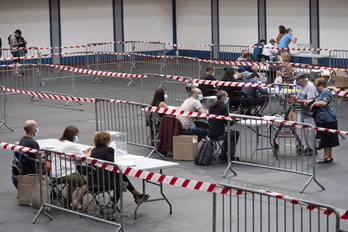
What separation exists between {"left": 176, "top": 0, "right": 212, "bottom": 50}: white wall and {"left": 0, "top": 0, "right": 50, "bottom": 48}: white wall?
678cm

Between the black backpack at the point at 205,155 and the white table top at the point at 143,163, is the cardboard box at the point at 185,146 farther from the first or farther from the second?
the white table top at the point at 143,163

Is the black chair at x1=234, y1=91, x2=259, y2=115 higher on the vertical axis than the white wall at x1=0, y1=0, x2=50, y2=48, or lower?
lower

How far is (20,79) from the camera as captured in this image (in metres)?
24.9

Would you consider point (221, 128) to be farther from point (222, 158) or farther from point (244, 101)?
point (244, 101)

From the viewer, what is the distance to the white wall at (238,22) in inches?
1199

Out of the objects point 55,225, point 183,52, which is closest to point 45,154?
point 55,225

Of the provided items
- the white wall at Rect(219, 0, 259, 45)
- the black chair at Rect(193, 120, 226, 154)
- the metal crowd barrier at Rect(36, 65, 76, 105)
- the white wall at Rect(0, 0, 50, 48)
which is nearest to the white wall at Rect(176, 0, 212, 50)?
the white wall at Rect(219, 0, 259, 45)

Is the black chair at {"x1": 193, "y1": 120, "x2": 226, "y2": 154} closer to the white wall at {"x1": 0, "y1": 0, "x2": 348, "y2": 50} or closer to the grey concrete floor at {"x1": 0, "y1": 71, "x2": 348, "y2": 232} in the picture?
the grey concrete floor at {"x1": 0, "y1": 71, "x2": 348, "y2": 232}

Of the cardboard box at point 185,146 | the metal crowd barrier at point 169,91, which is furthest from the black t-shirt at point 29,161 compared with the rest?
the metal crowd barrier at point 169,91

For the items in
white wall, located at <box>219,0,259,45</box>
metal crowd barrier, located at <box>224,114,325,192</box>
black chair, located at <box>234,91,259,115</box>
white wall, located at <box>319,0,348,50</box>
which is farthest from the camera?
white wall, located at <box>219,0,259,45</box>

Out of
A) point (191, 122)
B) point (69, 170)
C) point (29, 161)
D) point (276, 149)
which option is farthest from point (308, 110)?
point (29, 161)

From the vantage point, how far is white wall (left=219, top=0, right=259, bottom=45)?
3045 cm

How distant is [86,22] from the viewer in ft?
105

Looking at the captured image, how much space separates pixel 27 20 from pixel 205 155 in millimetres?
19503
